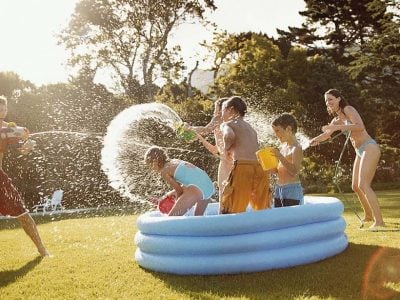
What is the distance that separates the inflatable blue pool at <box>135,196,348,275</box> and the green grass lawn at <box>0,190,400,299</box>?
A: 94 millimetres

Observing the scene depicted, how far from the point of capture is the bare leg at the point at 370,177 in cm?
722

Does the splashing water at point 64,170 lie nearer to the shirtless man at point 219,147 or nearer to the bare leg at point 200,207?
the shirtless man at point 219,147

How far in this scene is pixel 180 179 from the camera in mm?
5953

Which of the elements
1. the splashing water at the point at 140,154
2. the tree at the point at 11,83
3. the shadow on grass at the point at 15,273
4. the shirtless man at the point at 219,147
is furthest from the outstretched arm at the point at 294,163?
the tree at the point at 11,83

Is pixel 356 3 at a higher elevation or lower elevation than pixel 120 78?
higher

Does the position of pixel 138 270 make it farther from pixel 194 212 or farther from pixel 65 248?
pixel 65 248

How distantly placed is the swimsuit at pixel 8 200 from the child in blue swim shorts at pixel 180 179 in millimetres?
1632

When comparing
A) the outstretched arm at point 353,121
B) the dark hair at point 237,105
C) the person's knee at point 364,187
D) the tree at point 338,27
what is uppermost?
the tree at point 338,27

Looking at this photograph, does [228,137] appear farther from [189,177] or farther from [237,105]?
[189,177]

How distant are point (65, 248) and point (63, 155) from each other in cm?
1274

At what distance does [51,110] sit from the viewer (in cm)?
2075

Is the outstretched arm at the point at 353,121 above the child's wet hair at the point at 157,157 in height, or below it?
above

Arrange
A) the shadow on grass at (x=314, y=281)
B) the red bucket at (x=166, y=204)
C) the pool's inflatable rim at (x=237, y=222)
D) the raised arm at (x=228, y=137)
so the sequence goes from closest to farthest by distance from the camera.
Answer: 1. the shadow on grass at (x=314, y=281)
2. the pool's inflatable rim at (x=237, y=222)
3. the raised arm at (x=228, y=137)
4. the red bucket at (x=166, y=204)

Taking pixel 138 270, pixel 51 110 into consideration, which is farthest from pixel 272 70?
pixel 138 270
